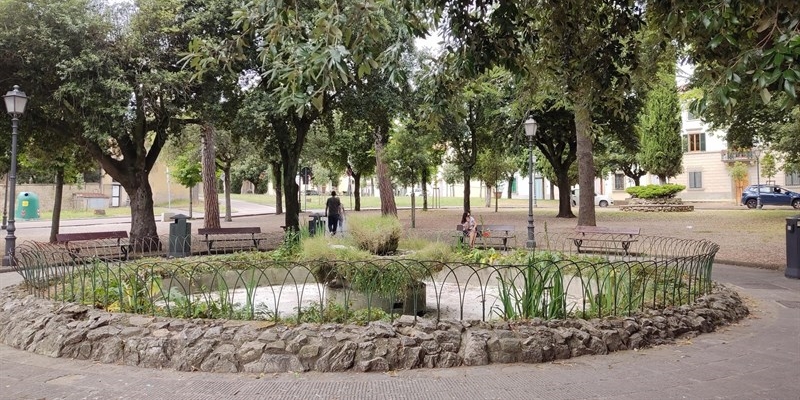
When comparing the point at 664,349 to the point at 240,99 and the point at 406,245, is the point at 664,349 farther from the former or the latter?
the point at 240,99

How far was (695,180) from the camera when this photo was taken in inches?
2076

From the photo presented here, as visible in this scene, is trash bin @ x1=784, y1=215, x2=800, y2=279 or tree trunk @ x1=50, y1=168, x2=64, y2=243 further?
tree trunk @ x1=50, y1=168, x2=64, y2=243

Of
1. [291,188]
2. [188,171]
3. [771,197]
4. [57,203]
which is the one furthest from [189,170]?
[771,197]

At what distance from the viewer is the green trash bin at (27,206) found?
3478 cm

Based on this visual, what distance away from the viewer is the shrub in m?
10.4

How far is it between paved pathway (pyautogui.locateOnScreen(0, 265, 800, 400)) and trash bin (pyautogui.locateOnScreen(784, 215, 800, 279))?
19.4 ft

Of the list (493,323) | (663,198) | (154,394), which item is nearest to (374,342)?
(493,323)

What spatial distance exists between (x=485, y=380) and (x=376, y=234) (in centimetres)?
572

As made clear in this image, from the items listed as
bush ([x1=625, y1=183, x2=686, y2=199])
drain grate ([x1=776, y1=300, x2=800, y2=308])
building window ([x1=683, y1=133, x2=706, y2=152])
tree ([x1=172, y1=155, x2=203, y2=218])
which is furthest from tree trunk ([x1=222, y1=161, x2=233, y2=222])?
building window ([x1=683, y1=133, x2=706, y2=152])

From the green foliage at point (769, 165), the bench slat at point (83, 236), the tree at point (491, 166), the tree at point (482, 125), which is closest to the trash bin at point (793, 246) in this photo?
the tree at point (482, 125)

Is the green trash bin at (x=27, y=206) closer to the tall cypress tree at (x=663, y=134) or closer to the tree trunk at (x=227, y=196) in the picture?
the tree trunk at (x=227, y=196)

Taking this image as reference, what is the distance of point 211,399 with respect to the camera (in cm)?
442

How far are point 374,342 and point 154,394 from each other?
2.03 m

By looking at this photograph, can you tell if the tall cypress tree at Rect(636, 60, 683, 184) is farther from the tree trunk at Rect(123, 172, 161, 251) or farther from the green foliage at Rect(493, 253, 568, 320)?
the green foliage at Rect(493, 253, 568, 320)
